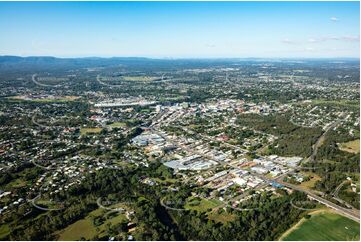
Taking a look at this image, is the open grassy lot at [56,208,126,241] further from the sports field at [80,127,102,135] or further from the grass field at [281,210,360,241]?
the sports field at [80,127,102,135]

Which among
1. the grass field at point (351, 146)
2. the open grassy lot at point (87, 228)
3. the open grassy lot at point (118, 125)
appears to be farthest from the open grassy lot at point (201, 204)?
the open grassy lot at point (118, 125)

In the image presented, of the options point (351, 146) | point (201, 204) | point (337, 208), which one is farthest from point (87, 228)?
point (351, 146)

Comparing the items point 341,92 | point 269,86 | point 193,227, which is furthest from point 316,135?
point 269,86

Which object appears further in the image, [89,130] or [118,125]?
[118,125]

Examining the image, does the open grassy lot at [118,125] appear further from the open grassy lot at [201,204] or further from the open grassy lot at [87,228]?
the open grassy lot at [87,228]

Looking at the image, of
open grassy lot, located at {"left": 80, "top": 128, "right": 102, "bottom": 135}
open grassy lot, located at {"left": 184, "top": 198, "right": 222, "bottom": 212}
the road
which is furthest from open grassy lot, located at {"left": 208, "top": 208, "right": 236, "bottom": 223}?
open grassy lot, located at {"left": 80, "top": 128, "right": 102, "bottom": 135}

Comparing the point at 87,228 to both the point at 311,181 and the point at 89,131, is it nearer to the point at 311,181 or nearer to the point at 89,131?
the point at 311,181
